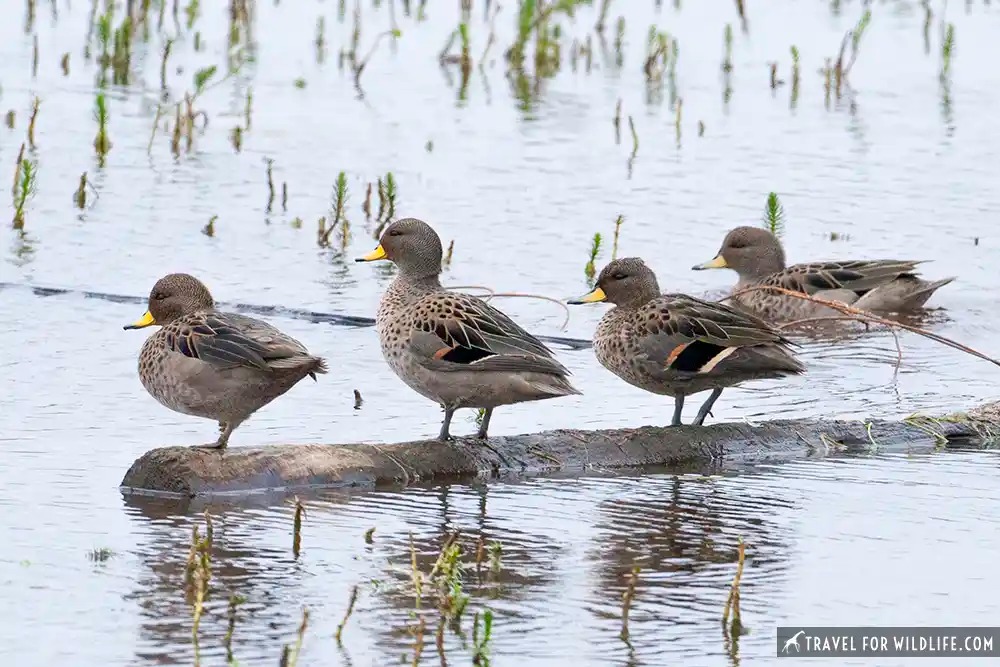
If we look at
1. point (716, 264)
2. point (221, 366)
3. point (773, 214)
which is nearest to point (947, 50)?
point (716, 264)

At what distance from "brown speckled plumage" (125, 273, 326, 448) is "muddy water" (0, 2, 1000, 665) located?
1.53 ft

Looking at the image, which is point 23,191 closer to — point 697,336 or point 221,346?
point 221,346

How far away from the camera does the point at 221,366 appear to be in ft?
22.7

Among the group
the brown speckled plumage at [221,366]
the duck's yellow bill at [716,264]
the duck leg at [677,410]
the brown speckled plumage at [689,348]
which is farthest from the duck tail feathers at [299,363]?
the duck's yellow bill at [716,264]

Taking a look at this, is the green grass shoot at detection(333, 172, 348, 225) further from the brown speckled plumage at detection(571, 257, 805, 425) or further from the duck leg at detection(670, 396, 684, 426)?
the duck leg at detection(670, 396, 684, 426)

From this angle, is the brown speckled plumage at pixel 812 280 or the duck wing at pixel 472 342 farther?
the brown speckled plumage at pixel 812 280

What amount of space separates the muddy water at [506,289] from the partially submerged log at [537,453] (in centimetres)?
13

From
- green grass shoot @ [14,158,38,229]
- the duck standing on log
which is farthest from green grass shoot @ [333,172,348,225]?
the duck standing on log

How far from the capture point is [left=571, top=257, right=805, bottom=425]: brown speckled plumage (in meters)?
7.55

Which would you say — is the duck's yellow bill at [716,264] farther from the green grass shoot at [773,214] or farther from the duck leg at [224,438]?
the duck leg at [224,438]

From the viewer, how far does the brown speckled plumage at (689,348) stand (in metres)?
7.55

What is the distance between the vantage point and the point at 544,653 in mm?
5180

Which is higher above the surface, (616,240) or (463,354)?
(463,354)

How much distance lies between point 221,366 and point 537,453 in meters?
1.28
